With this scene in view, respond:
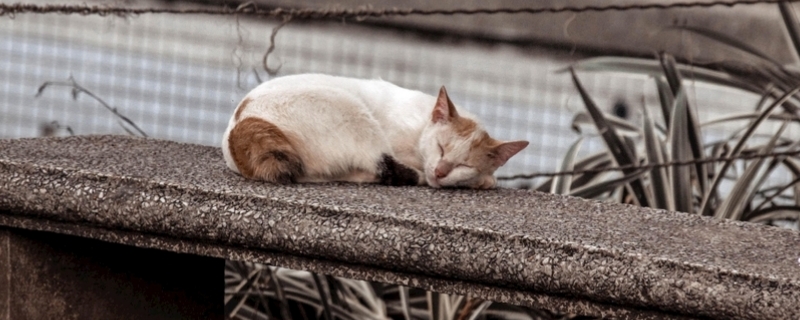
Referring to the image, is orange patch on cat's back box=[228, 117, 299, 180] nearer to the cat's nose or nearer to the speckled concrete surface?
the speckled concrete surface

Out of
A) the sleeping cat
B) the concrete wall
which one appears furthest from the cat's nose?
the concrete wall

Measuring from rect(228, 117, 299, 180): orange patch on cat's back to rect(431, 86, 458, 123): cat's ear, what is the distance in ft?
0.91

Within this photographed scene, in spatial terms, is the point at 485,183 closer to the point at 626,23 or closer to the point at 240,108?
the point at 240,108

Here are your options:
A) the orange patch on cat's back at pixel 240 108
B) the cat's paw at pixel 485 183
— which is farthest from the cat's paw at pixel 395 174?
the orange patch on cat's back at pixel 240 108

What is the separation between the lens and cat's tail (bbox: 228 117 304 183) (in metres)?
1.63

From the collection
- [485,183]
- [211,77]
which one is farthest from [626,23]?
[485,183]

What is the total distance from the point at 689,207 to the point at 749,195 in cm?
14

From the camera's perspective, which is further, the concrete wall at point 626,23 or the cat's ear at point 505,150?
the concrete wall at point 626,23

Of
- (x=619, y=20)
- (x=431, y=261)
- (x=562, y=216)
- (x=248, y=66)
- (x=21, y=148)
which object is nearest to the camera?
(x=431, y=261)

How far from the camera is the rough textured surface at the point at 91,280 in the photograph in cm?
164

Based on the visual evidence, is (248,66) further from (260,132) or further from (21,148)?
(260,132)

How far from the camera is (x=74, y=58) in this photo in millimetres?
3686

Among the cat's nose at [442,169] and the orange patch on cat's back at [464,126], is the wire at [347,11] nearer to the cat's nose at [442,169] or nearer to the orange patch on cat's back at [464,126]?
the orange patch on cat's back at [464,126]

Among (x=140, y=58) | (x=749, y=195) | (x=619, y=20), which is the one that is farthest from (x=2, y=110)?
(x=619, y=20)
